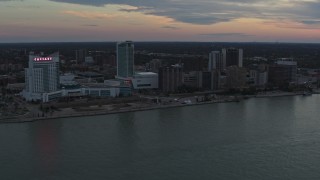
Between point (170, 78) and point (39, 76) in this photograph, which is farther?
point (170, 78)

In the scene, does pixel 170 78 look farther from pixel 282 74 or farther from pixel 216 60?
pixel 282 74

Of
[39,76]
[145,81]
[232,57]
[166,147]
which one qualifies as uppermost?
[232,57]

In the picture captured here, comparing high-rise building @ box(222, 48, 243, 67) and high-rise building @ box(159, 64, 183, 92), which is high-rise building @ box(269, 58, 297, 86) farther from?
high-rise building @ box(159, 64, 183, 92)

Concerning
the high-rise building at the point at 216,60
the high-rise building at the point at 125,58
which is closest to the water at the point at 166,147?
the high-rise building at the point at 125,58

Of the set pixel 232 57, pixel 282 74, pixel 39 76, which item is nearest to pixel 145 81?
pixel 39 76

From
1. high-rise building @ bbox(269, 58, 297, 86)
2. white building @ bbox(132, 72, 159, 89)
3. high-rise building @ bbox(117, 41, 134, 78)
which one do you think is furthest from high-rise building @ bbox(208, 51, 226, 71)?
high-rise building @ bbox(117, 41, 134, 78)

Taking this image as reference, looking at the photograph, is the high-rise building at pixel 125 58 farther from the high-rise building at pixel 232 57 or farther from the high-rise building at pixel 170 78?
the high-rise building at pixel 232 57
